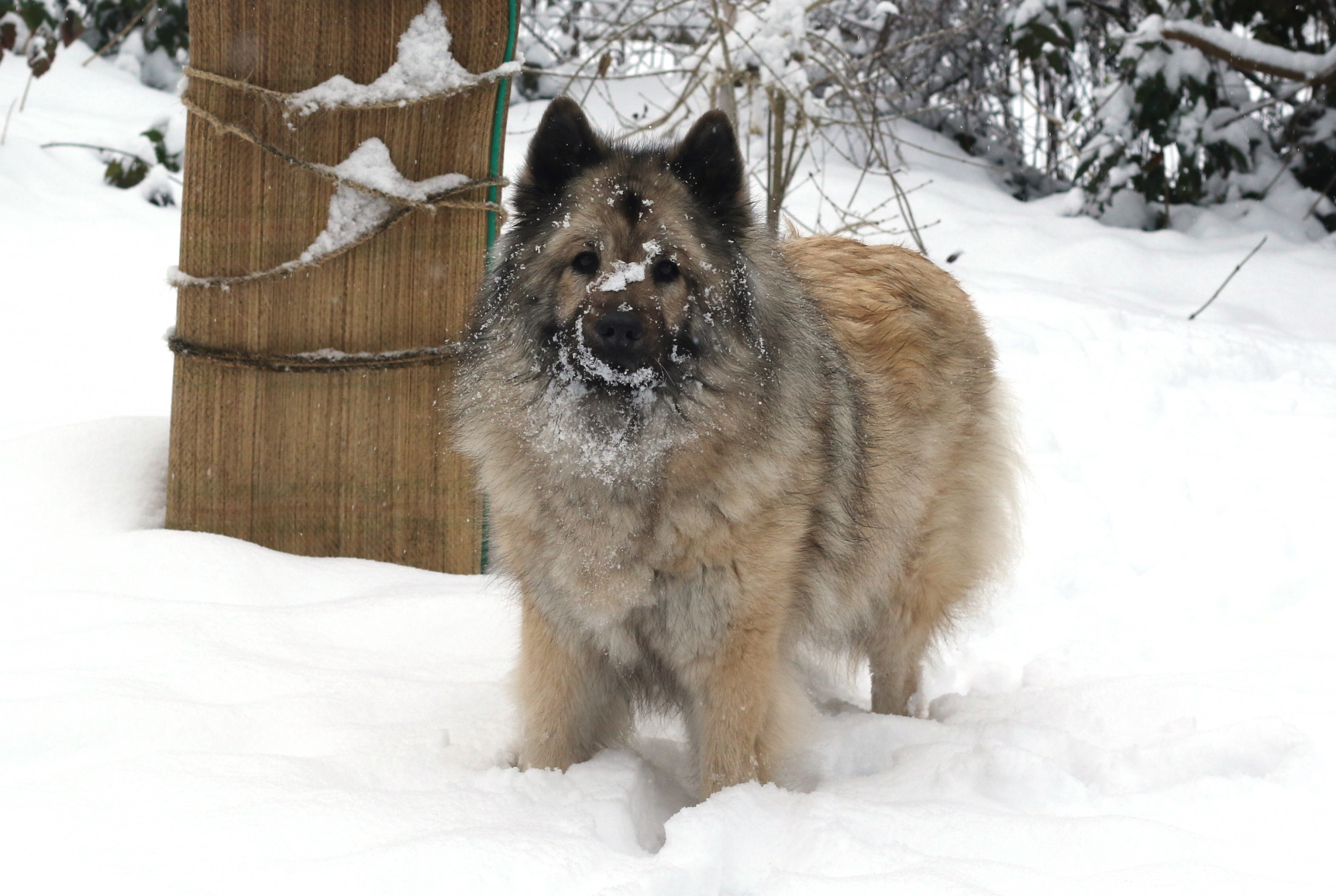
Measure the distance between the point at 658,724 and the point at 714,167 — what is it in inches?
58.8

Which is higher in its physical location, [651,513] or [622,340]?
[622,340]

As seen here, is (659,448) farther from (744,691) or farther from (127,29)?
(127,29)

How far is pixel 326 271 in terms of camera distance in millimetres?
3387

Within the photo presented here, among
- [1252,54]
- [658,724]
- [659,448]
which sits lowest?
[658,724]

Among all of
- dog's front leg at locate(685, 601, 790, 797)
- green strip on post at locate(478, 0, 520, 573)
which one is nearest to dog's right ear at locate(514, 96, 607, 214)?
green strip on post at locate(478, 0, 520, 573)

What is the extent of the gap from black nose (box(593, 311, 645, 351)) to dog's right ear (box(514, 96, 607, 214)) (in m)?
0.44

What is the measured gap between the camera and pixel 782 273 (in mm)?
2619

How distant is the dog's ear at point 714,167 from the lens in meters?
2.42

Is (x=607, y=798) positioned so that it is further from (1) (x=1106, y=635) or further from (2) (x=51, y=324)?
(2) (x=51, y=324)

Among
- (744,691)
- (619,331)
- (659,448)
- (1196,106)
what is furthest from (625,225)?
(1196,106)

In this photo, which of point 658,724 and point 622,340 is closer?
point 622,340

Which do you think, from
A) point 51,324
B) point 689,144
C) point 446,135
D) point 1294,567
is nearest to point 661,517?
point 689,144

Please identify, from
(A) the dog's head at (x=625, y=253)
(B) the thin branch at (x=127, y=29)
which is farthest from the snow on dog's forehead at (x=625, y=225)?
(B) the thin branch at (x=127, y=29)

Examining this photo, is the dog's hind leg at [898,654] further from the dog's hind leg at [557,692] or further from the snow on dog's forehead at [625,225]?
the snow on dog's forehead at [625,225]
